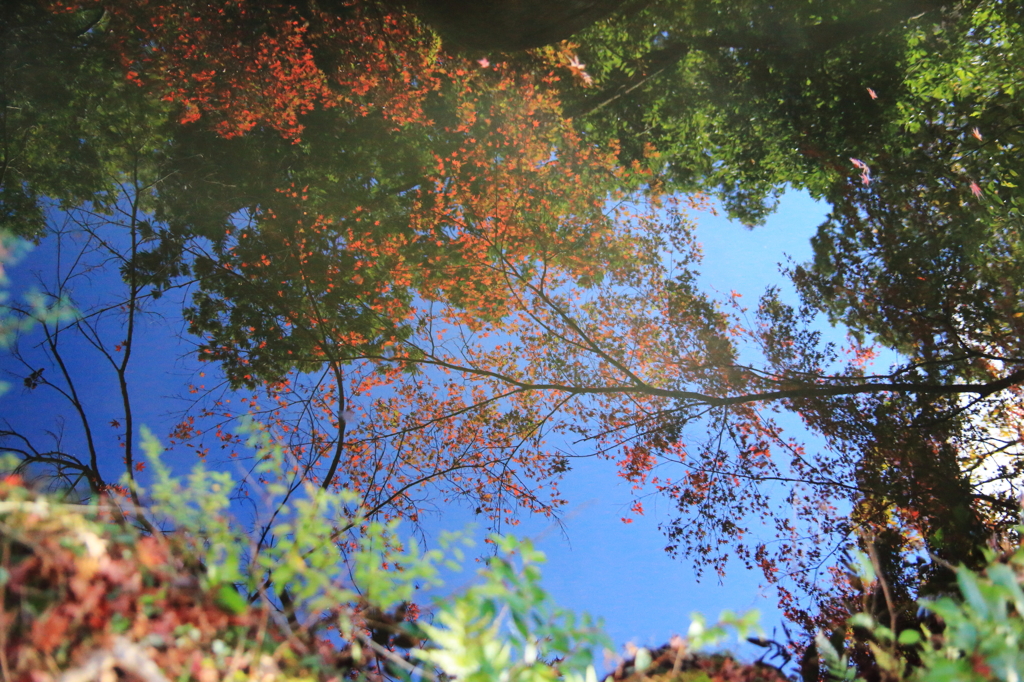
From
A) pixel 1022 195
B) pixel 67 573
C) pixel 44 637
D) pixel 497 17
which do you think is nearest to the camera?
pixel 44 637

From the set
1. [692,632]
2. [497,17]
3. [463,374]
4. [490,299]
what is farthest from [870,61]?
[692,632]

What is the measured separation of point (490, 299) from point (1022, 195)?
12.9 feet

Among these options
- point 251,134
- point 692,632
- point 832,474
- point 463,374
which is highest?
point 251,134

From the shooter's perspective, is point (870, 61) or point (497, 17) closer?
point (497, 17)

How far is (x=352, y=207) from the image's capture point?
13.2ft

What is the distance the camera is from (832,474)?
3426 mm

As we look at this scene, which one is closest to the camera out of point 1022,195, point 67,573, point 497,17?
point 67,573

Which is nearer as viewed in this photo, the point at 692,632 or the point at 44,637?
the point at 44,637

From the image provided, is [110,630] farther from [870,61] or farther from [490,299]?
[870,61]

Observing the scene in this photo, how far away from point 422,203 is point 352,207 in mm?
552

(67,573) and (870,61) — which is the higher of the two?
(870,61)

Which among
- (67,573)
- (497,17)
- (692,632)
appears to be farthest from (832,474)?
(497,17)

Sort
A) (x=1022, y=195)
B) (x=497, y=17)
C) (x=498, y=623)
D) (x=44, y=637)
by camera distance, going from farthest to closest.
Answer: (x=497, y=17) → (x=1022, y=195) → (x=498, y=623) → (x=44, y=637)

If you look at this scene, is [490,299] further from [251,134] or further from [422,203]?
[251,134]
